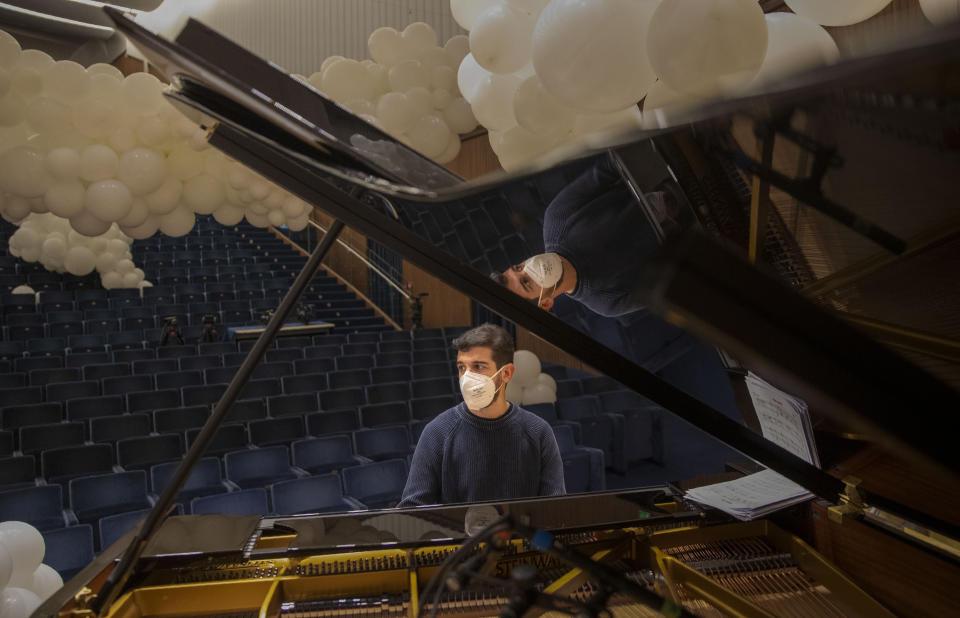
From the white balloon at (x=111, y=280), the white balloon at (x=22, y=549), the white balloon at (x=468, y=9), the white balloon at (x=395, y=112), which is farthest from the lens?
the white balloon at (x=111, y=280)

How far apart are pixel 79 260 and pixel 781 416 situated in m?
12.0

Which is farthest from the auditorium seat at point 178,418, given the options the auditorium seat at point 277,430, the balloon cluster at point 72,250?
the balloon cluster at point 72,250

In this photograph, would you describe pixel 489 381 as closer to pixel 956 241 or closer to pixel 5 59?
pixel 956 241

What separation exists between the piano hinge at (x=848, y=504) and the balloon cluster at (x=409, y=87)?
3645 millimetres

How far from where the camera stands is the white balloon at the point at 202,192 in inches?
181

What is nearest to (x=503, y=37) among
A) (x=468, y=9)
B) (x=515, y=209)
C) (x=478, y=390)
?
(x=468, y=9)

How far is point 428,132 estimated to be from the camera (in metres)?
4.54

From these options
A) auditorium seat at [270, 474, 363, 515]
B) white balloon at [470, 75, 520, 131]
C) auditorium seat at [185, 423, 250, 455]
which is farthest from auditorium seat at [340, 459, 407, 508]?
white balloon at [470, 75, 520, 131]

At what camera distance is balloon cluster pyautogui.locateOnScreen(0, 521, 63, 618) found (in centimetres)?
185

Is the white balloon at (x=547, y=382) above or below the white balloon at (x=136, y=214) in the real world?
below

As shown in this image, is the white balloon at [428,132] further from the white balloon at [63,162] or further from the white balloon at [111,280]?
the white balloon at [111,280]

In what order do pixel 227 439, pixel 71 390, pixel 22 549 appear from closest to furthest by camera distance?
pixel 22 549 → pixel 227 439 → pixel 71 390

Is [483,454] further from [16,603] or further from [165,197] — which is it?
[165,197]

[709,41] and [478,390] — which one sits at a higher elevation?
[709,41]
